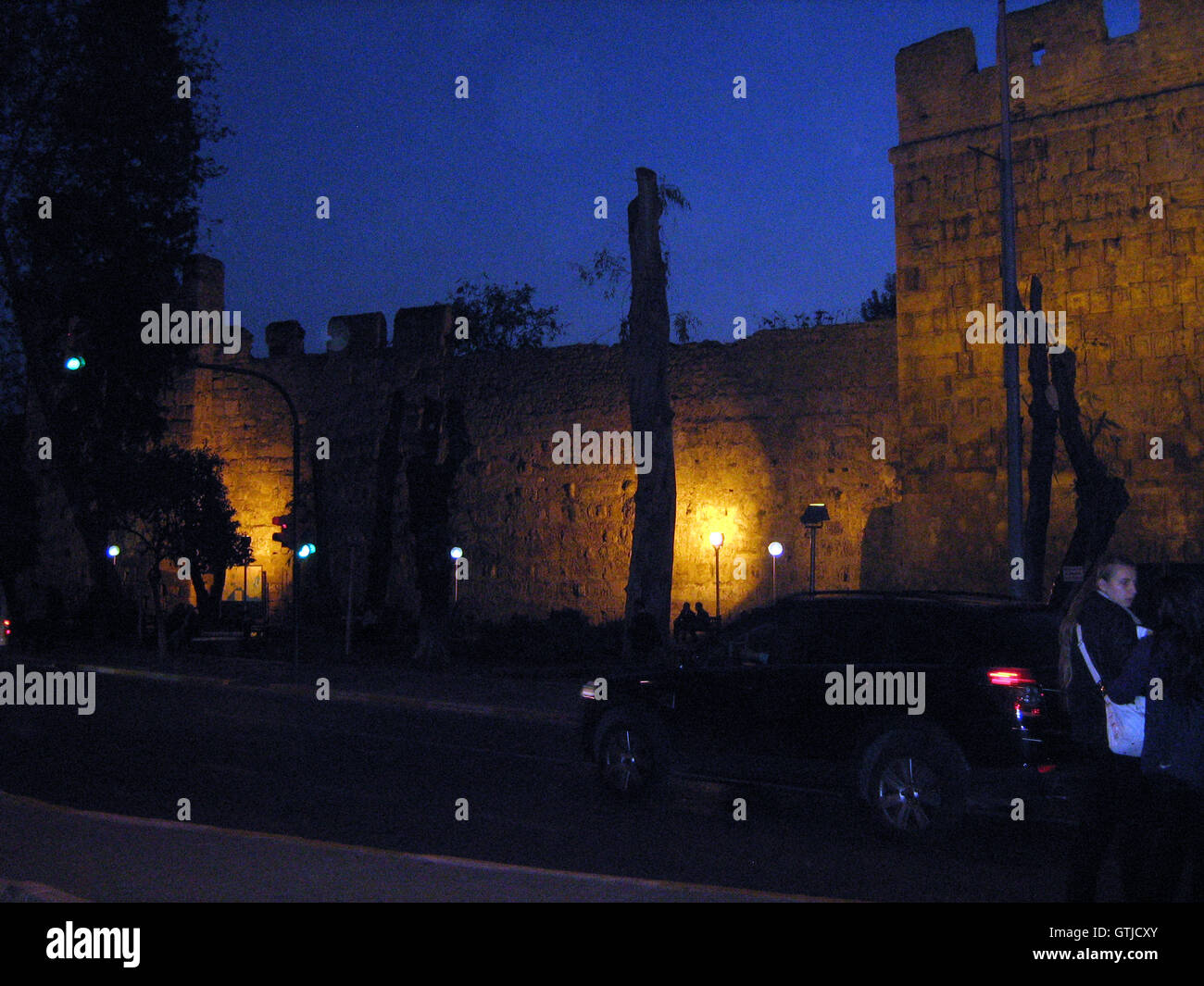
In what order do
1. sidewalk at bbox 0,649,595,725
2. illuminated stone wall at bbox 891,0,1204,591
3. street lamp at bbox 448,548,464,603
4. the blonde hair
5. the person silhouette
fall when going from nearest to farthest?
the blonde hair
sidewalk at bbox 0,649,595,725
illuminated stone wall at bbox 891,0,1204,591
the person silhouette
street lamp at bbox 448,548,464,603

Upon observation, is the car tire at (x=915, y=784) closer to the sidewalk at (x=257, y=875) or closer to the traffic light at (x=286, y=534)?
the sidewalk at (x=257, y=875)

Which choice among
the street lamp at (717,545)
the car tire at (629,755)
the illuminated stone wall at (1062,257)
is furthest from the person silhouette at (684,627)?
the car tire at (629,755)

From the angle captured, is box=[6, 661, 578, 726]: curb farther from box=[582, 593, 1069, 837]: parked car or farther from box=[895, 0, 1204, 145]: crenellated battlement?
box=[895, 0, 1204, 145]: crenellated battlement

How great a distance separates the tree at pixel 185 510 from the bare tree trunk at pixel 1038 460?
63.5ft

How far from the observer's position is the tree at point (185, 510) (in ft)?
96.9

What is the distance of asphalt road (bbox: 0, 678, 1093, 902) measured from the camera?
7328 mm

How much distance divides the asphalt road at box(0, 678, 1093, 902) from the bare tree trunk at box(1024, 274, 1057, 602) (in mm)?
7056

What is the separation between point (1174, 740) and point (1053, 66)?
16.3 m

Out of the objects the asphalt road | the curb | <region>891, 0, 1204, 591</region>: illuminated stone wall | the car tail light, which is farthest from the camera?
<region>891, 0, 1204, 591</region>: illuminated stone wall

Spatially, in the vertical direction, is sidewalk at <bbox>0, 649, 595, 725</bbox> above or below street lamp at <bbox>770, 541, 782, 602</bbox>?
below

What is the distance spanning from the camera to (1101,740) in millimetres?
5430

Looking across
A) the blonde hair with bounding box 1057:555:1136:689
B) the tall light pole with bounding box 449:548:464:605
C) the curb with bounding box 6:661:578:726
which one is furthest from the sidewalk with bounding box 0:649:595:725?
the blonde hair with bounding box 1057:555:1136:689

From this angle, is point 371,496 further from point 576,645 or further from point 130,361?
point 576,645

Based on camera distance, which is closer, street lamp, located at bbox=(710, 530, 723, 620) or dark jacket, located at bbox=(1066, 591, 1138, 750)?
dark jacket, located at bbox=(1066, 591, 1138, 750)
